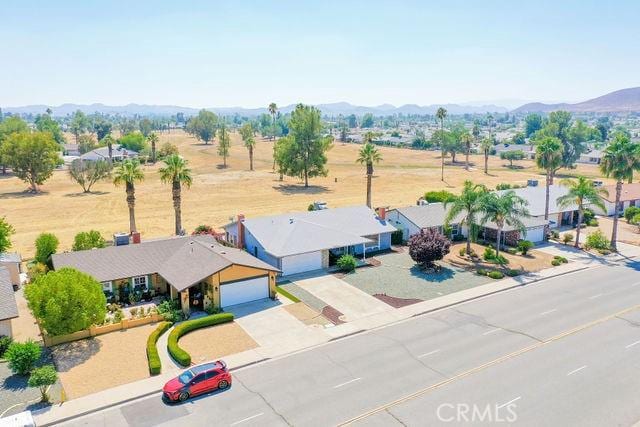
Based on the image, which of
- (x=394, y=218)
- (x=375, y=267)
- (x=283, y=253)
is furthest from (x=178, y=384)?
(x=394, y=218)

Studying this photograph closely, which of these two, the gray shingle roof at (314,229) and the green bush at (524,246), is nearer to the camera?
the gray shingle roof at (314,229)

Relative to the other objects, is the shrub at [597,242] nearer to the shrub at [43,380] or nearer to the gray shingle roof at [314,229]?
the gray shingle roof at [314,229]

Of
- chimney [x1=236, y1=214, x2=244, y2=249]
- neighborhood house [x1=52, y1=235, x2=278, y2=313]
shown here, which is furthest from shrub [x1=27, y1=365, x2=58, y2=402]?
chimney [x1=236, y1=214, x2=244, y2=249]

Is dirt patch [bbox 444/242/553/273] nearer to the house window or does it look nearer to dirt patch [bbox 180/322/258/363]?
dirt patch [bbox 180/322/258/363]

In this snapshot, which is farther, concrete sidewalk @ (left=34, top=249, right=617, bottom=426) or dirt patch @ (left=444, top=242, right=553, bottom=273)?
dirt patch @ (left=444, top=242, right=553, bottom=273)

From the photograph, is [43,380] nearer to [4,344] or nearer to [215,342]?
[4,344]

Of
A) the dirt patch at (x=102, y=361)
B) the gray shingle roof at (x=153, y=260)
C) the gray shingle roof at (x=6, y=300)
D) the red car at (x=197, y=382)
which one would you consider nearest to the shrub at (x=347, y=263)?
the gray shingle roof at (x=153, y=260)

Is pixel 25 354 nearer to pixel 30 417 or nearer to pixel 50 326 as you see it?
pixel 50 326
